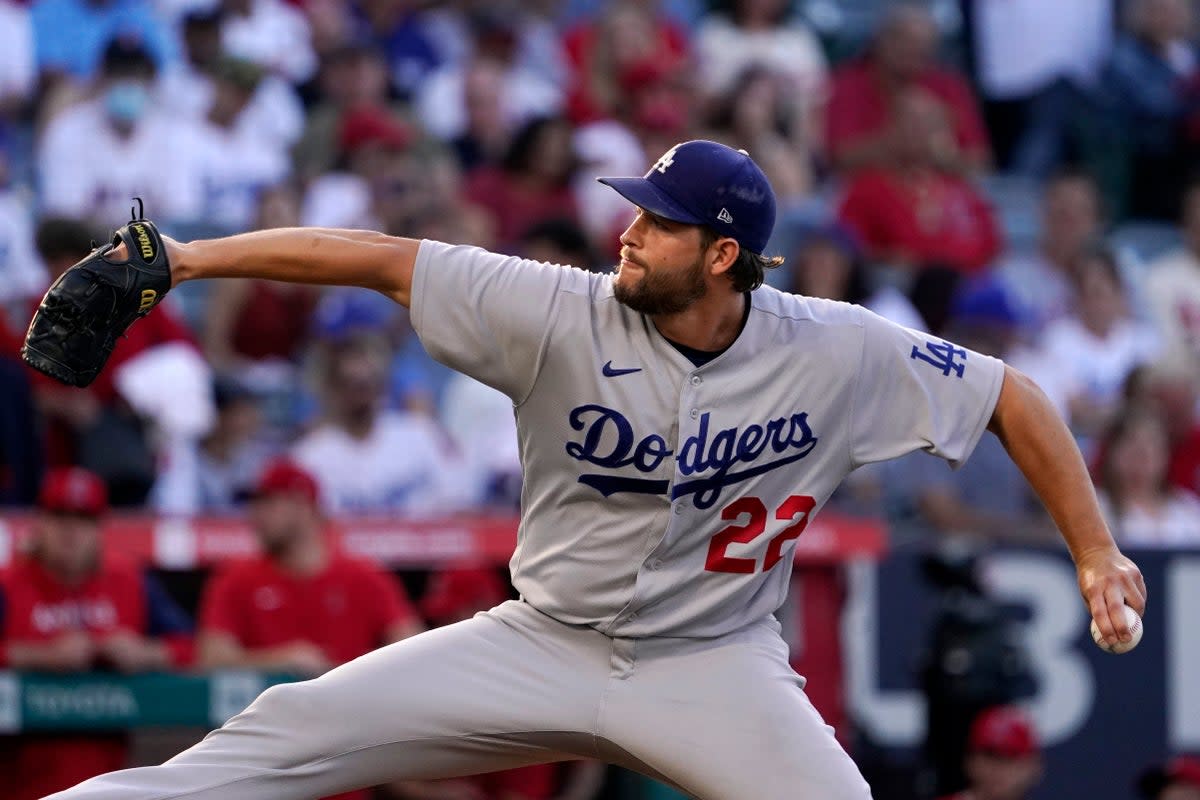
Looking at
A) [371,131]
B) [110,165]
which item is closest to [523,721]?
→ [110,165]

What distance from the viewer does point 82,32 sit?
32.9ft

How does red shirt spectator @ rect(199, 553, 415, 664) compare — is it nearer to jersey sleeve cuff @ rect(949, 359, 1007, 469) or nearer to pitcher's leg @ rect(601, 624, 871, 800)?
pitcher's leg @ rect(601, 624, 871, 800)

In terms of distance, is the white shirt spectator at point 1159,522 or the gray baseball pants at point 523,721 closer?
the gray baseball pants at point 523,721

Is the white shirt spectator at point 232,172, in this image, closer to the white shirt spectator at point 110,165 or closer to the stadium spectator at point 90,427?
the white shirt spectator at point 110,165

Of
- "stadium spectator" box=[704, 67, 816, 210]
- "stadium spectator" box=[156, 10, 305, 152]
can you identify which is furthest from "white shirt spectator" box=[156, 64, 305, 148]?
"stadium spectator" box=[704, 67, 816, 210]

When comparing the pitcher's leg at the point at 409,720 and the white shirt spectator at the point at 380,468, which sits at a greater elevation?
the white shirt spectator at the point at 380,468

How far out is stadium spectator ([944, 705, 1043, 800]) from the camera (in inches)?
280

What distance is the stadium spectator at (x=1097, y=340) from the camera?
10.3 metres

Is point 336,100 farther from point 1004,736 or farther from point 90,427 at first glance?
point 1004,736

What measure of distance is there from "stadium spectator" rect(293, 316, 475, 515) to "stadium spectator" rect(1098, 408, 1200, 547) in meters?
3.03

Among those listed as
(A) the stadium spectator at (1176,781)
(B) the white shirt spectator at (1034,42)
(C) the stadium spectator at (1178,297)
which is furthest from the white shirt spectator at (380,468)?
(B) the white shirt spectator at (1034,42)

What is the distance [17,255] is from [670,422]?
5.09 metres

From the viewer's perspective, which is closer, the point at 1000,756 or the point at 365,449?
the point at 1000,756

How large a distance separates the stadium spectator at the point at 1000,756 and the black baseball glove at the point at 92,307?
13.4 ft
